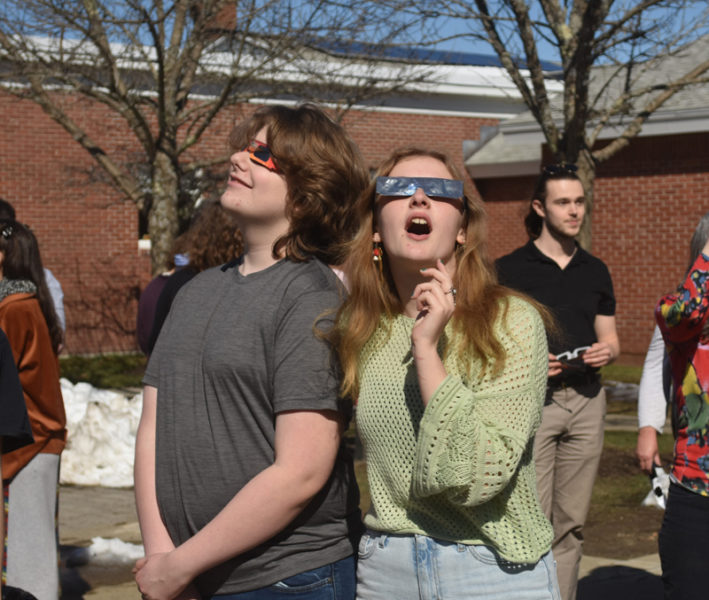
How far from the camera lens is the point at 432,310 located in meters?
2.28

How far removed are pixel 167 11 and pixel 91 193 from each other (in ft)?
34.8

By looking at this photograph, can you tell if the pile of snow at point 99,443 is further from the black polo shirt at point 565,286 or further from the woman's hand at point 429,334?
the woman's hand at point 429,334

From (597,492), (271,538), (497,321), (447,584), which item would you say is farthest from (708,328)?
(597,492)

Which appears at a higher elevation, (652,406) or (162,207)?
(162,207)

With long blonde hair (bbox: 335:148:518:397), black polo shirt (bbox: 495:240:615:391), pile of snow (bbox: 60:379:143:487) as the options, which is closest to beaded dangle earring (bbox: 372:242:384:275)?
long blonde hair (bbox: 335:148:518:397)

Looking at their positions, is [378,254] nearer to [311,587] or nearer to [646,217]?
[311,587]

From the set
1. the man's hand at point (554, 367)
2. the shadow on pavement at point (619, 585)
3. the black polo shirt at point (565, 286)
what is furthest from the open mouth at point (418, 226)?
the shadow on pavement at point (619, 585)

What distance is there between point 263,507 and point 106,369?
14.8 metres

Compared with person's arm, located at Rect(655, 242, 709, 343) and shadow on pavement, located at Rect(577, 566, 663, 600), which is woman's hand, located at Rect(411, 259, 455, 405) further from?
shadow on pavement, located at Rect(577, 566, 663, 600)

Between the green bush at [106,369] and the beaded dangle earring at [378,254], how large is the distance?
12.0 m

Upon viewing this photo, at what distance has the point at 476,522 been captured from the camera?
235cm

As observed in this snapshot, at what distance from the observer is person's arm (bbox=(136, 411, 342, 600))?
2314 mm

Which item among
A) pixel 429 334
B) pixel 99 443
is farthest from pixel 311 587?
pixel 99 443

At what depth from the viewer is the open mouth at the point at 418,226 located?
2504 millimetres
